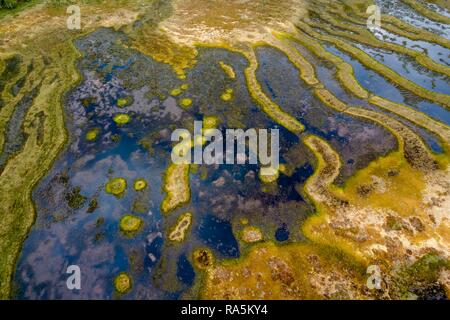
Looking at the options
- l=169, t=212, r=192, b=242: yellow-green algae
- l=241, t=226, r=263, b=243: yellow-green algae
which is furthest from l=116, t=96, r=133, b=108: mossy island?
l=241, t=226, r=263, b=243: yellow-green algae

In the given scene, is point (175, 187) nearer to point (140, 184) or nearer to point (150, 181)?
point (150, 181)

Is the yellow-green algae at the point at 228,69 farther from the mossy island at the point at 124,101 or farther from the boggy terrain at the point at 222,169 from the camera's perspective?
the mossy island at the point at 124,101

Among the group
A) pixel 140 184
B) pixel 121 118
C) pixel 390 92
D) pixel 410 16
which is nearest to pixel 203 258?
pixel 140 184

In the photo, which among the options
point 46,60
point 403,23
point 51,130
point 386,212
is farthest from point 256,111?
point 403,23

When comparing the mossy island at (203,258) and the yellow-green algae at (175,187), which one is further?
the yellow-green algae at (175,187)

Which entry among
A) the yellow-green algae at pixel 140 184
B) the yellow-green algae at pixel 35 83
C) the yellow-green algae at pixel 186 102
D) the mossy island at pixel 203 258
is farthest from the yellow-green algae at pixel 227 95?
the mossy island at pixel 203 258

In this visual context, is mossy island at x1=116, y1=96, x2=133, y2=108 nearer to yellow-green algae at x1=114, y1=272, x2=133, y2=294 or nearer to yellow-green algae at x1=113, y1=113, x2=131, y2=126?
yellow-green algae at x1=113, y1=113, x2=131, y2=126

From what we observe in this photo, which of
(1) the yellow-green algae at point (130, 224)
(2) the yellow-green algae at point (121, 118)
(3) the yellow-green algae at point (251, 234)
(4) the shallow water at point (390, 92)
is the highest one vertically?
(4) the shallow water at point (390, 92)
